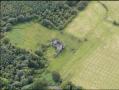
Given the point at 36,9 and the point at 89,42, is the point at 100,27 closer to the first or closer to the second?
the point at 89,42

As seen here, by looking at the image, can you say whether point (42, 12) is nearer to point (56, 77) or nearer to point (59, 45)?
point (59, 45)

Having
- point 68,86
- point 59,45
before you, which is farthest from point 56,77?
point 59,45

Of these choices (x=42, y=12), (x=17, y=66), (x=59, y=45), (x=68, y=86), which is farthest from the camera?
(x=42, y=12)

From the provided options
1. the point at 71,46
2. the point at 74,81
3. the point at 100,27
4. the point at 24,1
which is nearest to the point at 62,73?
the point at 74,81

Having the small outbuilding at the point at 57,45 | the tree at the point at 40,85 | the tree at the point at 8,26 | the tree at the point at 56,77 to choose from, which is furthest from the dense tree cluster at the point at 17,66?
the tree at the point at 8,26

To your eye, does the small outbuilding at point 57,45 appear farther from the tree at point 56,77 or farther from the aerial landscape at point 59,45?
the tree at point 56,77

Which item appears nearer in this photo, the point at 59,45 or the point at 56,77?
the point at 56,77

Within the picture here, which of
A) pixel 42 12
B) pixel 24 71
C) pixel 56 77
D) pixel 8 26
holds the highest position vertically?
pixel 42 12

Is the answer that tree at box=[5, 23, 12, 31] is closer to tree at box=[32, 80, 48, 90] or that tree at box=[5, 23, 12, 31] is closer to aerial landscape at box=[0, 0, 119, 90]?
aerial landscape at box=[0, 0, 119, 90]
